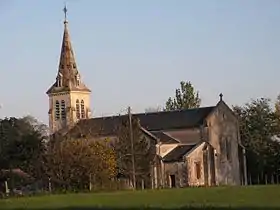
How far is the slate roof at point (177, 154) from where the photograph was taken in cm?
8436

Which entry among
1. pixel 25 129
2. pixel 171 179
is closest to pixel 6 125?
pixel 25 129

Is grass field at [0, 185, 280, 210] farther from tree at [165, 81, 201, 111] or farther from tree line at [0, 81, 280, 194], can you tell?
tree at [165, 81, 201, 111]

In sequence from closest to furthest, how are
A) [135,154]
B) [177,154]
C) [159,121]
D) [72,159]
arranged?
[72,159], [135,154], [177,154], [159,121]

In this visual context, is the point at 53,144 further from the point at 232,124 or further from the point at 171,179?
the point at 232,124

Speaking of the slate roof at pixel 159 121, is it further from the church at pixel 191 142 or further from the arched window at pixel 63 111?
the arched window at pixel 63 111

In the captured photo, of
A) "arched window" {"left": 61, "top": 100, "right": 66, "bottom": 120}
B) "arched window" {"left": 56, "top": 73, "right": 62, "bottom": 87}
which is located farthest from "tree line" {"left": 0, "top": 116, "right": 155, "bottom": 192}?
"arched window" {"left": 56, "top": 73, "right": 62, "bottom": 87}

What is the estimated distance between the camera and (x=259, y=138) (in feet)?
326

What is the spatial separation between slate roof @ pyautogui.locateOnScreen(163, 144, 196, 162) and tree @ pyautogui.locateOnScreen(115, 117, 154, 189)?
10.4 feet

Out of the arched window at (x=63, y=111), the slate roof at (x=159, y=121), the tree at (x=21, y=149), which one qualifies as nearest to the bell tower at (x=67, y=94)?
the arched window at (x=63, y=111)

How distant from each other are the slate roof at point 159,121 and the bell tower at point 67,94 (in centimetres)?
978

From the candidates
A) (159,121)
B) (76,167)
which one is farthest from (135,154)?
(159,121)

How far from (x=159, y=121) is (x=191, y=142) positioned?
18.9ft

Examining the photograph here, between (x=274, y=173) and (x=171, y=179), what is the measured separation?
1771cm

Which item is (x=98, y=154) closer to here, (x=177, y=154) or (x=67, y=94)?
(x=177, y=154)
